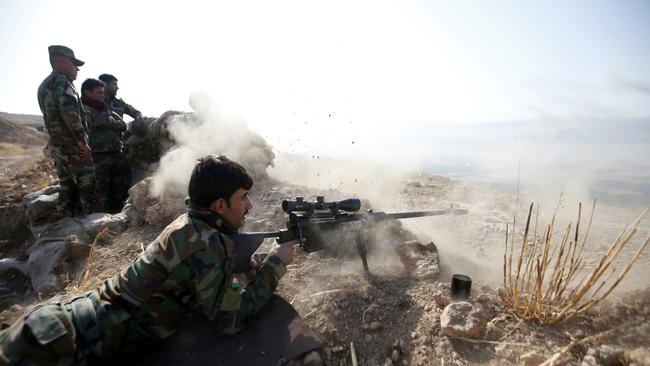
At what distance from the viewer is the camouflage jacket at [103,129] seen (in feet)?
23.3

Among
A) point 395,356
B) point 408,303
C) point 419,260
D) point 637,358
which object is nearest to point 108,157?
point 419,260

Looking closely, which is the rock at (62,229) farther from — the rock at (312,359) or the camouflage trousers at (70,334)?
the rock at (312,359)

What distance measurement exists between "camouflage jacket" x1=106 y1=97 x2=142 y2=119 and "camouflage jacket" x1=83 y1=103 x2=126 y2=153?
3.81 ft

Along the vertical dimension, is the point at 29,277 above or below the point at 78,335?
below

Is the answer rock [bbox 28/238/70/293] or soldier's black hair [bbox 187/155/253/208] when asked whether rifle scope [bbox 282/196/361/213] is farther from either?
rock [bbox 28/238/70/293]

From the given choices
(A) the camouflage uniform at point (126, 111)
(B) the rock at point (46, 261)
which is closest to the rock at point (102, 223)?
(B) the rock at point (46, 261)

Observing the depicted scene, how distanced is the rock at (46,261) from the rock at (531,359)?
563 centimetres

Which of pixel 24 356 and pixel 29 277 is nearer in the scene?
pixel 24 356

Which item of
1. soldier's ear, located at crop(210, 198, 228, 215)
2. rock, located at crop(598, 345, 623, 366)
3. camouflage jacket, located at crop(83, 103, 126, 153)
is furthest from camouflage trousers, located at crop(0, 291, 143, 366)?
camouflage jacket, located at crop(83, 103, 126, 153)

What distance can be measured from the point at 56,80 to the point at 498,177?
12340mm

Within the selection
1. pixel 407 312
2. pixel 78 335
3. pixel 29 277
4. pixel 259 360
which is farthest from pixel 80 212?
pixel 407 312

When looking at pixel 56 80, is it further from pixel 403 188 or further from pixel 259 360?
A: pixel 403 188

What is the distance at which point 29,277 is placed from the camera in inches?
206

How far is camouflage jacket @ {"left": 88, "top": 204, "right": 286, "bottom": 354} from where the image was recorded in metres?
2.20
